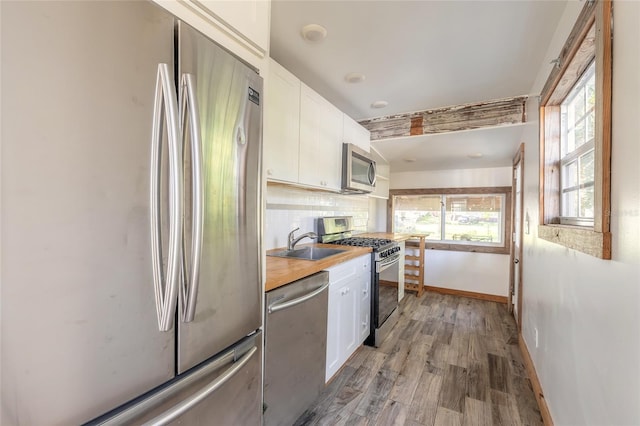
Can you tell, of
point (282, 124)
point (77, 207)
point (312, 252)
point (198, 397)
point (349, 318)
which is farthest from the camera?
point (312, 252)

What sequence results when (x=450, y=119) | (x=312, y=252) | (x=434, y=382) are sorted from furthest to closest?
1. (x=450, y=119)
2. (x=312, y=252)
3. (x=434, y=382)

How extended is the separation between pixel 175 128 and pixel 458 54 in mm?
2056

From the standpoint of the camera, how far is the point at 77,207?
608mm

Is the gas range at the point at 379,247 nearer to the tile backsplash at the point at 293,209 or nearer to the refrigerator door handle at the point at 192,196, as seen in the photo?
the tile backsplash at the point at 293,209

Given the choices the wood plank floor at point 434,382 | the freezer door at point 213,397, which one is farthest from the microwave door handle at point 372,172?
the freezer door at point 213,397

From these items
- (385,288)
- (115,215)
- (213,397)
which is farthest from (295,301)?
(385,288)

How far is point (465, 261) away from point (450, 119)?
2290 millimetres

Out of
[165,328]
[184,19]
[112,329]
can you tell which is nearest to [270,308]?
[165,328]

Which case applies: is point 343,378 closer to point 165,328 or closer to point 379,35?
point 165,328

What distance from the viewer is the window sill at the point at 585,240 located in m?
0.93

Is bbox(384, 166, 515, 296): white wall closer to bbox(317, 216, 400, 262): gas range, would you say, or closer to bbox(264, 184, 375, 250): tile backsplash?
bbox(317, 216, 400, 262): gas range

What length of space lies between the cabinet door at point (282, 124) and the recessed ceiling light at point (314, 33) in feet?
0.83

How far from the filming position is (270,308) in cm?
130

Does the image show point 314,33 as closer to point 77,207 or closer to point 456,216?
point 77,207
